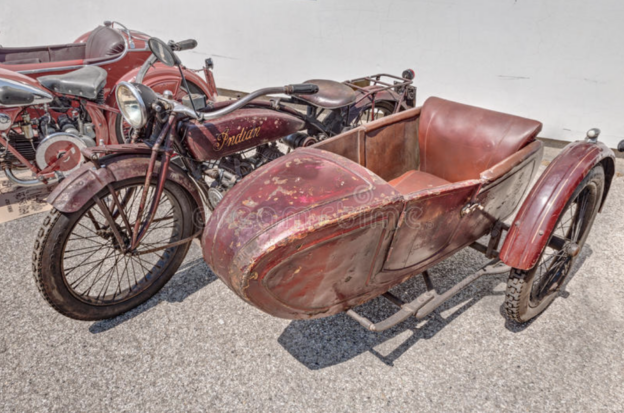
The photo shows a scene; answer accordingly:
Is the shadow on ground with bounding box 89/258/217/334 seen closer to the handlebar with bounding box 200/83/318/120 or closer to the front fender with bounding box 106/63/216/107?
the handlebar with bounding box 200/83/318/120

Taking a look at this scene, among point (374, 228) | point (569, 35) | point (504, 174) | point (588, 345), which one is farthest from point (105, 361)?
point (569, 35)

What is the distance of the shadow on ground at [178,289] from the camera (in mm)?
2301

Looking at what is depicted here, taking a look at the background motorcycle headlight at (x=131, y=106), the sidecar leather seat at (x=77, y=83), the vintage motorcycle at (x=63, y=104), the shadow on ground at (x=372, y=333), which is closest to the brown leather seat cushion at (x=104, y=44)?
the vintage motorcycle at (x=63, y=104)

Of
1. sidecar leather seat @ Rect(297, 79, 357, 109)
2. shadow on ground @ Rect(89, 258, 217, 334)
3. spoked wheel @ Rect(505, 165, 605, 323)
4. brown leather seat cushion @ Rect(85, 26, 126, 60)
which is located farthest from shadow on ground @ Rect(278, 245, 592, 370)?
brown leather seat cushion @ Rect(85, 26, 126, 60)

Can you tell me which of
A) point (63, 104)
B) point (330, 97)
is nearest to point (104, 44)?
point (63, 104)

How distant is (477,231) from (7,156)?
11.8 ft

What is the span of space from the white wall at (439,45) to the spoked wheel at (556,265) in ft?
8.34

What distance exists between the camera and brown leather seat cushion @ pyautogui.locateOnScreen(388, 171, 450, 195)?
2572 millimetres

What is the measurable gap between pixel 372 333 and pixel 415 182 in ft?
3.22

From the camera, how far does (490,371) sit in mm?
2057

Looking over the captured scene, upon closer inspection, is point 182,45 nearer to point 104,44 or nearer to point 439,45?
point 104,44

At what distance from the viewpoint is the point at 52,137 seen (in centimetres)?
325

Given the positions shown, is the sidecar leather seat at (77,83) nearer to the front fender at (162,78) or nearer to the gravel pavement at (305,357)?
the front fender at (162,78)

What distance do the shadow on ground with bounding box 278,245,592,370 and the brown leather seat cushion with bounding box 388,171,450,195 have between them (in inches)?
22.7
